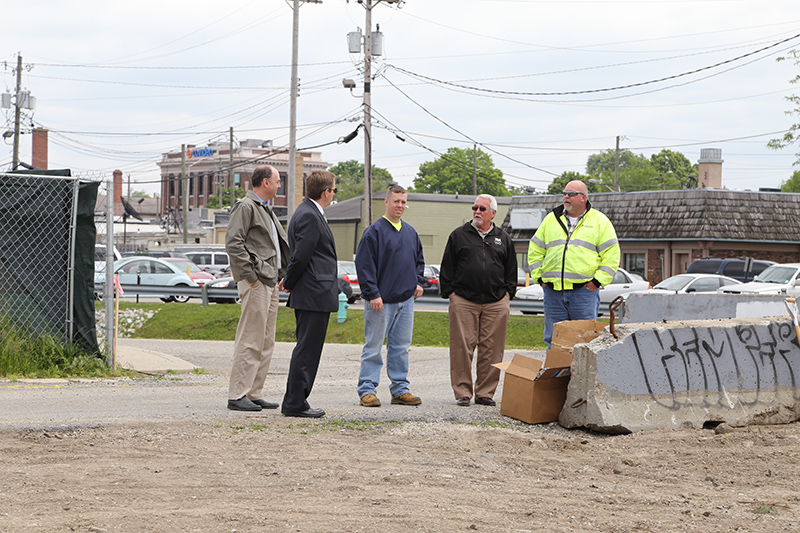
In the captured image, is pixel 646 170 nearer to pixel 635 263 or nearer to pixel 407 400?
pixel 635 263

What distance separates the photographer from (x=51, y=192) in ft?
33.6

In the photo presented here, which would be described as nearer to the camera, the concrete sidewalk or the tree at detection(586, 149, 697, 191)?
the concrete sidewalk

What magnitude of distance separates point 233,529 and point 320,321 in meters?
3.03

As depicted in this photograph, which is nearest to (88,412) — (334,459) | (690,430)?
(334,459)

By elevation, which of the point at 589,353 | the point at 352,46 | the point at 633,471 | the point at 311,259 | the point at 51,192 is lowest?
the point at 633,471

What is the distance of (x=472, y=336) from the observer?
855 centimetres

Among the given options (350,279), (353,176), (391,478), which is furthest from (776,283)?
(353,176)

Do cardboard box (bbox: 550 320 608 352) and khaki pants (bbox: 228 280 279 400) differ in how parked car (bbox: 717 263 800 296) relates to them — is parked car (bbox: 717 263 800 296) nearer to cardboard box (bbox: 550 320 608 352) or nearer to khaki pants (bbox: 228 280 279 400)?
cardboard box (bbox: 550 320 608 352)

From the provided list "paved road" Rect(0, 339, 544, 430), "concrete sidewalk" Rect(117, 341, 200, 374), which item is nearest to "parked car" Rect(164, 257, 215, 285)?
"concrete sidewalk" Rect(117, 341, 200, 374)

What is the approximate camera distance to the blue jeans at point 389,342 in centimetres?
812

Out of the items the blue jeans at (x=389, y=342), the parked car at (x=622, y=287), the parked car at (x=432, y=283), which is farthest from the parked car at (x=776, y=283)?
the blue jeans at (x=389, y=342)

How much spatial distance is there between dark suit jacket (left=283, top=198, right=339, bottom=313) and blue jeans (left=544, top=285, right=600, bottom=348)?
7.37ft

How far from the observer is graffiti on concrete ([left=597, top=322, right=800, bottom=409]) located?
7.50m

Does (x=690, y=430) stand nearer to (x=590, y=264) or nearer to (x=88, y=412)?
(x=590, y=264)
